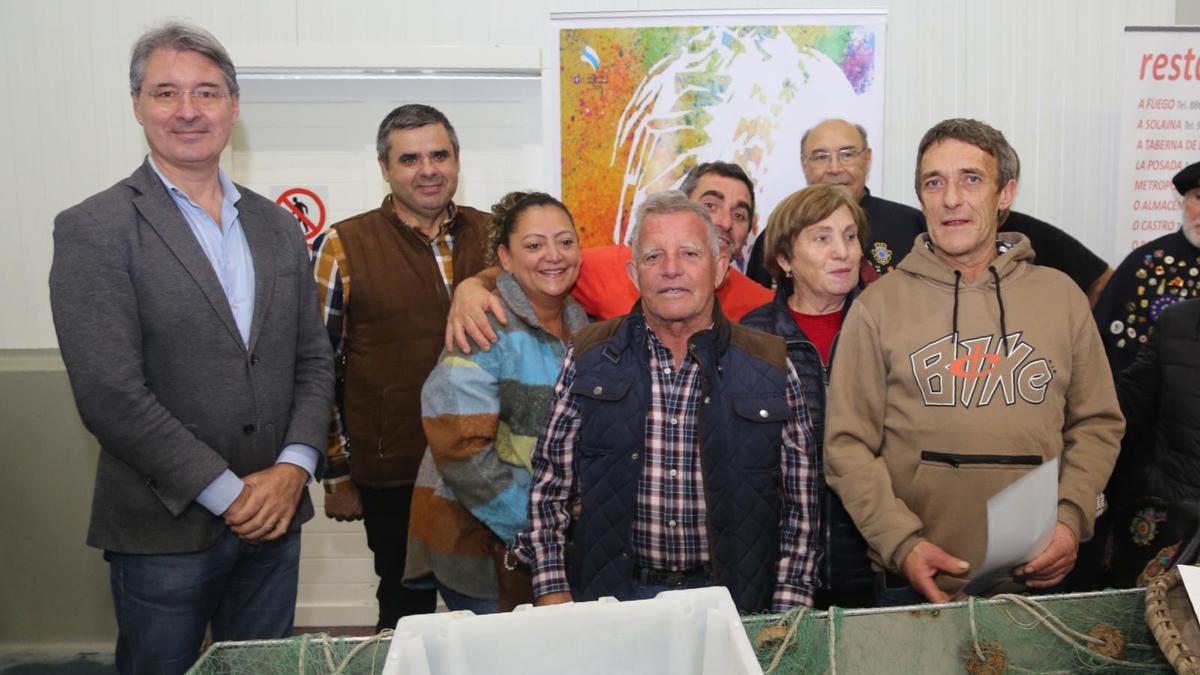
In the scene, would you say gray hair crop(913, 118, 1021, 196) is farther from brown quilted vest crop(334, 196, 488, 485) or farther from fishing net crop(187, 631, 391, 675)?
fishing net crop(187, 631, 391, 675)

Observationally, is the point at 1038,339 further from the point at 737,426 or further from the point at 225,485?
the point at 225,485

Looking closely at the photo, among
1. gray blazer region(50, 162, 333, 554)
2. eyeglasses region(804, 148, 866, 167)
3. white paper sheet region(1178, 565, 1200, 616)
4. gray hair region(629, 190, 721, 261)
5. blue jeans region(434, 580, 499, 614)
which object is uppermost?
eyeglasses region(804, 148, 866, 167)

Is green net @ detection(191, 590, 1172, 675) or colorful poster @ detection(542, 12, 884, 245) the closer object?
green net @ detection(191, 590, 1172, 675)

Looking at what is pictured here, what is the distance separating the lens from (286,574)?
1.97 m

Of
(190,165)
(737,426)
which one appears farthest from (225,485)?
(737,426)

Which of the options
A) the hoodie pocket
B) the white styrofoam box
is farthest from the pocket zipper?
the white styrofoam box

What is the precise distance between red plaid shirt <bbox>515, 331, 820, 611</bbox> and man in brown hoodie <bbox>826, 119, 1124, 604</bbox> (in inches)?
3.9

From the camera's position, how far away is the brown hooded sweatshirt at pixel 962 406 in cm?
181

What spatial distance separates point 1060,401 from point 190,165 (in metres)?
1.81

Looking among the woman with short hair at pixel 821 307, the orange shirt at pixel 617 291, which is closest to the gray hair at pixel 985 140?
the woman with short hair at pixel 821 307

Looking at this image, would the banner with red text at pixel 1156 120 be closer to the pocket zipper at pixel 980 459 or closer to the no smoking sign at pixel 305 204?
the pocket zipper at pixel 980 459

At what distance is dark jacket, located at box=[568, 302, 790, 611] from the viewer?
1.79m

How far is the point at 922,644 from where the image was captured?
1296 millimetres

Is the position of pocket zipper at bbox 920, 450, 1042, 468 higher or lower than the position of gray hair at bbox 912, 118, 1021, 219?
lower
